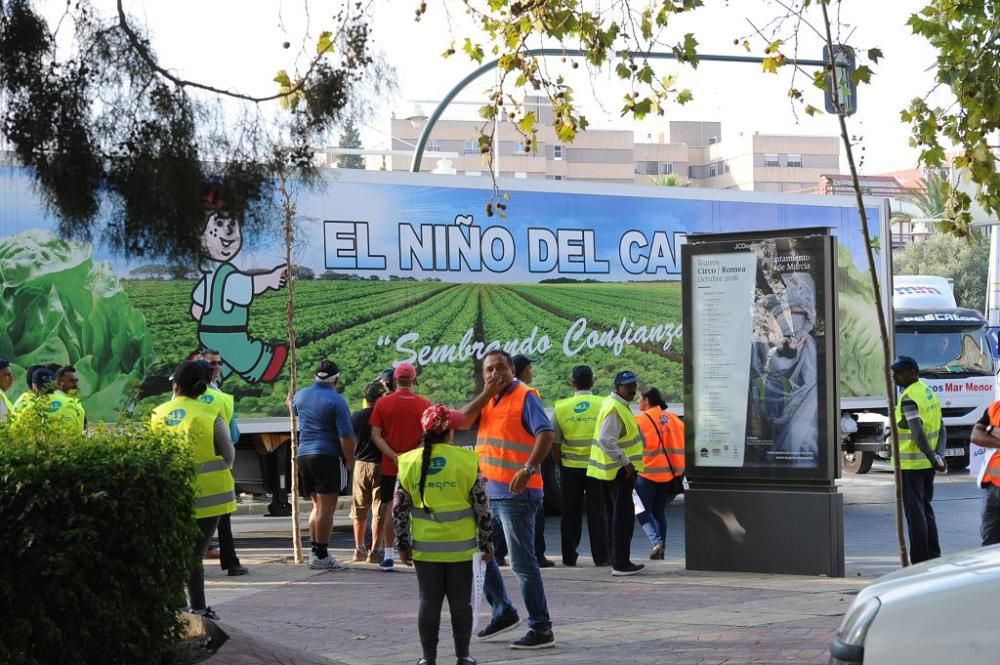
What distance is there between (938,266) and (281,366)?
6885 cm

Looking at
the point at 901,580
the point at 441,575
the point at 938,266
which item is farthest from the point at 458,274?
the point at 938,266

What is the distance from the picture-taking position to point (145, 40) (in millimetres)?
6723

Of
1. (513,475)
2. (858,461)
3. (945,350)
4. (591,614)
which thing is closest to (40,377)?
(513,475)

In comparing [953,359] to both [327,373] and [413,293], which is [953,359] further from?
[327,373]

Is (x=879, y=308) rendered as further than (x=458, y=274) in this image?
No

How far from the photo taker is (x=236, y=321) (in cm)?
1523

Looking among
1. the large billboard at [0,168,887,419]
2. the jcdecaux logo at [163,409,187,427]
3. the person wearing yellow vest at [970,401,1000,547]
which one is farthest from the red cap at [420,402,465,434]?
the large billboard at [0,168,887,419]

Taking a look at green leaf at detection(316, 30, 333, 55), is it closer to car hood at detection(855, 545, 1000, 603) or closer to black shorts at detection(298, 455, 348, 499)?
car hood at detection(855, 545, 1000, 603)

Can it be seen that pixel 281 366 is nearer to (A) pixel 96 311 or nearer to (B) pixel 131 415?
(A) pixel 96 311

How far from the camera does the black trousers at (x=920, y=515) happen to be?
12312 millimetres

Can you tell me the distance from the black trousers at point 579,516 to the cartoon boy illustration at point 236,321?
3.91 metres

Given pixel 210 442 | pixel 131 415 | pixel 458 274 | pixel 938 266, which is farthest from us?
pixel 938 266

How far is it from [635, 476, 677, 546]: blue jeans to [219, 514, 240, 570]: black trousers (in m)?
3.94

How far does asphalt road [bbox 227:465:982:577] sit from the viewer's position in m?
13.9
